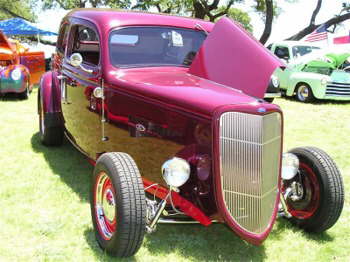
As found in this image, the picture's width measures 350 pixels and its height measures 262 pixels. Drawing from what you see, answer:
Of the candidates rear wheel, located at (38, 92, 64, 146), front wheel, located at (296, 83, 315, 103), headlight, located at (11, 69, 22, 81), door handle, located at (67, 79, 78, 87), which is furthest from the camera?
front wheel, located at (296, 83, 315, 103)

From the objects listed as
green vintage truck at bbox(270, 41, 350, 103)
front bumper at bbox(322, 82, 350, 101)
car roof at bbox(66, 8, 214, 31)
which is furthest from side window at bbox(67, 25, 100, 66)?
front bumper at bbox(322, 82, 350, 101)

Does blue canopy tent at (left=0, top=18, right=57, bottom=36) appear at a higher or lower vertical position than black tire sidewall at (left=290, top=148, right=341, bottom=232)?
lower

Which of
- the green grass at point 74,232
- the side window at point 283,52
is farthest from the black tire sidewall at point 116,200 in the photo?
the side window at point 283,52

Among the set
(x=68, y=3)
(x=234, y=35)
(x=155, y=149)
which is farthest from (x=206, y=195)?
(x=68, y=3)

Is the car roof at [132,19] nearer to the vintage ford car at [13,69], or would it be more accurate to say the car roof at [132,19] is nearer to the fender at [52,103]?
the fender at [52,103]

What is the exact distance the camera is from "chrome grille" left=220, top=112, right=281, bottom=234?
2838 mm

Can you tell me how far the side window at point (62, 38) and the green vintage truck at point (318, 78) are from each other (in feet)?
21.2

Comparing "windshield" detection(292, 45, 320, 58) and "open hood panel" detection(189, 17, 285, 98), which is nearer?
"open hood panel" detection(189, 17, 285, 98)

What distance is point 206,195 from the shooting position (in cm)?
308

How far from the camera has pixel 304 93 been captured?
11625 millimetres

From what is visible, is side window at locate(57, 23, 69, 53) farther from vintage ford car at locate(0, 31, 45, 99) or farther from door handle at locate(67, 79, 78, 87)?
vintage ford car at locate(0, 31, 45, 99)

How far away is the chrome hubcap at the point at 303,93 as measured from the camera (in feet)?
37.9

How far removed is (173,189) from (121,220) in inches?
17.6

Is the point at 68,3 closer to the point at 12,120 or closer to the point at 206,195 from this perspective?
the point at 12,120
